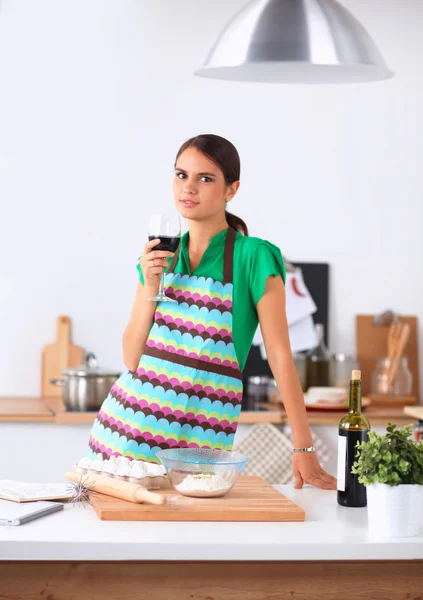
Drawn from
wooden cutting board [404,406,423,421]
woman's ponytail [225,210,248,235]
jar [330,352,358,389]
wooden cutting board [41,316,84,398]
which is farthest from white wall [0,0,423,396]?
woman's ponytail [225,210,248,235]

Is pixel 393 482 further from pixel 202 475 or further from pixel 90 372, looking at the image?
pixel 90 372

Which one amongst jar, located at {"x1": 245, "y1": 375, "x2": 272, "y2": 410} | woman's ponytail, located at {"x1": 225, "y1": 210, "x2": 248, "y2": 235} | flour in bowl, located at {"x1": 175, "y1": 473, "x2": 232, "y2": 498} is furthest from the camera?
jar, located at {"x1": 245, "y1": 375, "x2": 272, "y2": 410}

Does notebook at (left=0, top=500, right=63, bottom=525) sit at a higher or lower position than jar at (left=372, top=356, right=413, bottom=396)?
higher

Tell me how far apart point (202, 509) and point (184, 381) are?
18.5 inches

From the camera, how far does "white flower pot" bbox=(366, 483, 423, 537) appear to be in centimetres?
160

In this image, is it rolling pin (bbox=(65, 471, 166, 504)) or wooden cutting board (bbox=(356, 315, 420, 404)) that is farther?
wooden cutting board (bbox=(356, 315, 420, 404))

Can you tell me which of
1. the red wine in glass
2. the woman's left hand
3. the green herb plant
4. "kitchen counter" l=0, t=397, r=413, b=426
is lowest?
"kitchen counter" l=0, t=397, r=413, b=426

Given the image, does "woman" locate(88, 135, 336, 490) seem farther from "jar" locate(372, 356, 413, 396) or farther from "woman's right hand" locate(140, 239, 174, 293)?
"jar" locate(372, 356, 413, 396)

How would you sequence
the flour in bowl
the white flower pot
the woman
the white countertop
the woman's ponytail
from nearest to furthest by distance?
1. the white countertop
2. the white flower pot
3. the flour in bowl
4. the woman
5. the woman's ponytail

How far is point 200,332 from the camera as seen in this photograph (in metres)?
2.13

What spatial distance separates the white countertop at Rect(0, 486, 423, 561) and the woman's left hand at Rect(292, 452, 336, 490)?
1.13 feet

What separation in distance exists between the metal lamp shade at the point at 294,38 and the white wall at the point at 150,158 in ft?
6.90

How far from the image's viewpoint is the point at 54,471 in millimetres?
3551

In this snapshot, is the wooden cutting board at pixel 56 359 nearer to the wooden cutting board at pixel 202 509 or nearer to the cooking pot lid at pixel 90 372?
the cooking pot lid at pixel 90 372
